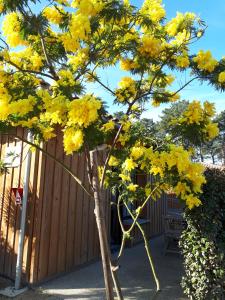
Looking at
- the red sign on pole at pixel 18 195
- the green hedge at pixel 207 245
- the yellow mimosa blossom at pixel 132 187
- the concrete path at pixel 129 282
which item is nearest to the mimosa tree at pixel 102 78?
the yellow mimosa blossom at pixel 132 187

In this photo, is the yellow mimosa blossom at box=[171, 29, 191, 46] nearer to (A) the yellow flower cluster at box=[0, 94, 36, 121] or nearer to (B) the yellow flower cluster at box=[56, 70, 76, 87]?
(B) the yellow flower cluster at box=[56, 70, 76, 87]

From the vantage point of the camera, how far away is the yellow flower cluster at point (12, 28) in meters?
3.10

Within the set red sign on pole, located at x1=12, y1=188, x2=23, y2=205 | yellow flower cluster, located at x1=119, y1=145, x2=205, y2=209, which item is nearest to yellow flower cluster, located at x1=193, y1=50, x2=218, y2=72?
yellow flower cluster, located at x1=119, y1=145, x2=205, y2=209

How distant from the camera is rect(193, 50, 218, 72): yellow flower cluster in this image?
3289 millimetres

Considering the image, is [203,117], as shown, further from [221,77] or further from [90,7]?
[90,7]

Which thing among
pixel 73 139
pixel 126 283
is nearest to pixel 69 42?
pixel 73 139

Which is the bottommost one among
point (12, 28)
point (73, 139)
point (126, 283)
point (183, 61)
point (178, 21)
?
point (126, 283)

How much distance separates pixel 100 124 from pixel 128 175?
1.25 m

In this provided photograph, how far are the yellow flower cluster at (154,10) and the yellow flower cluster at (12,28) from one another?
1.21m

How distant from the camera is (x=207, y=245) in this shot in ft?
14.0

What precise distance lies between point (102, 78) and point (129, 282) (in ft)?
12.0

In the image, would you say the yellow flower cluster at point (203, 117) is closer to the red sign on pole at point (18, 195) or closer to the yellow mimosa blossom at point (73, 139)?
the yellow mimosa blossom at point (73, 139)

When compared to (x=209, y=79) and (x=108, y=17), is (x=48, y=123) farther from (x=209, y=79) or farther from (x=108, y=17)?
(x=209, y=79)

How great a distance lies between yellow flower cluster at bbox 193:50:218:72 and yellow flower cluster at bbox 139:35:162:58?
407 mm
